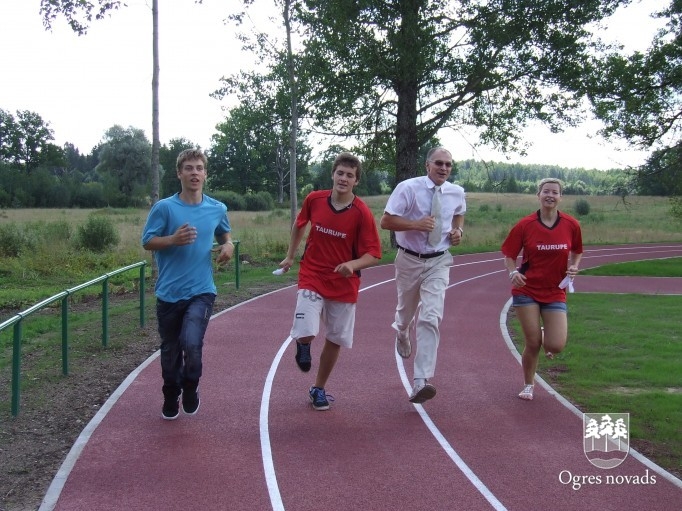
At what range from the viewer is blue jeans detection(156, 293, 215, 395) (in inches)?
240

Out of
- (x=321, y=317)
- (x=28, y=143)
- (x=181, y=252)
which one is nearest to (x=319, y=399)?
(x=321, y=317)

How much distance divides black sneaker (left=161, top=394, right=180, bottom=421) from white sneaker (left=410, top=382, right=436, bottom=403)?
6.35ft

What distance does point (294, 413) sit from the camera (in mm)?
6848

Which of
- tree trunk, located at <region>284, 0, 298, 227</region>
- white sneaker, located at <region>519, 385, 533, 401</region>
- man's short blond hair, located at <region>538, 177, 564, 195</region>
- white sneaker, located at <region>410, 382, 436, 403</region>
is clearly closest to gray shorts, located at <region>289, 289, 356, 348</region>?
white sneaker, located at <region>410, 382, 436, 403</region>

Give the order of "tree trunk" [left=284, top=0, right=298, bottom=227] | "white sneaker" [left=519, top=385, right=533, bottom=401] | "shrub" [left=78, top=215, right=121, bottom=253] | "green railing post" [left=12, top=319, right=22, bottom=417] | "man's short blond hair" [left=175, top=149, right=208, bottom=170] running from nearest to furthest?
"man's short blond hair" [left=175, top=149, right=208, bottom=170] < "green railing post" [left=12, top=319, right=22, bottom=417] < "white sneaker" [left=519, top=385, right=533, bottom=401] < "tree trunk" [left=284, top=0, right=298, bottom=227] < "shrub" [left=78, top=215, right=121, bottom=253]

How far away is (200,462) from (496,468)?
6.69 ft

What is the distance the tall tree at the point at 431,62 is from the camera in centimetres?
2294

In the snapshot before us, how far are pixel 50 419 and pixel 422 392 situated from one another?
3.13 meters

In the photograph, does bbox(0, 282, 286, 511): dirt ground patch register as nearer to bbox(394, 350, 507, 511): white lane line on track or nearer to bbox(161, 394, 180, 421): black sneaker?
bbox(161, 394, 180, 421): black sneaker

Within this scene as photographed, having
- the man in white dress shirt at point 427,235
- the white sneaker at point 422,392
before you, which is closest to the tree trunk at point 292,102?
the man in white dress shirt at point 427,235

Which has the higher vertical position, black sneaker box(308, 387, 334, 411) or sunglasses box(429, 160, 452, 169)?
sunglasses box(429, 160, 452, 169)

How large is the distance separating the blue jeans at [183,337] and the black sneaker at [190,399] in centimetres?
5

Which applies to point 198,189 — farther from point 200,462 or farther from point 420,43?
point 420,43

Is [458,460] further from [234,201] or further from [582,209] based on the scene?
[582,209]
